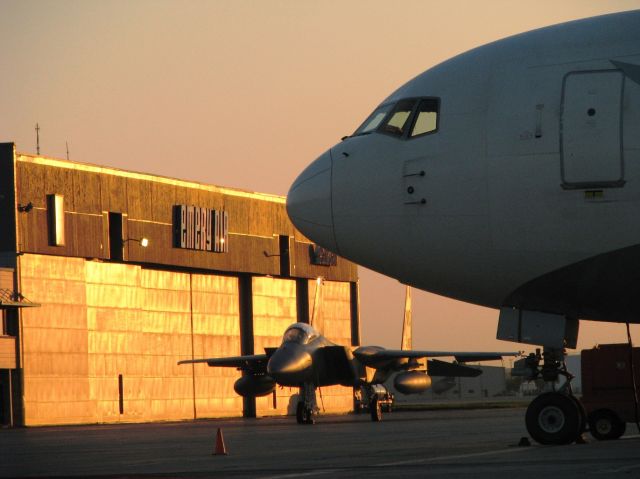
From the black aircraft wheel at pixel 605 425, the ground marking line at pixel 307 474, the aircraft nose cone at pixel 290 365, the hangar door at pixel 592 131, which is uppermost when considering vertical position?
the hangar door at pixel 592 131

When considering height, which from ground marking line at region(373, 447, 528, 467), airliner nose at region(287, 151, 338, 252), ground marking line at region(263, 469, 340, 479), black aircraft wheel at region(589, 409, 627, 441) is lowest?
black aircraft wheel at region(589, 409, 627, 441)

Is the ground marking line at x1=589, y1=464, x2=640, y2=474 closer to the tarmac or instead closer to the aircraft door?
the tarmac

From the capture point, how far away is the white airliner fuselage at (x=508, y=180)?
49.2 feet

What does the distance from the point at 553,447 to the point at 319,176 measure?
4.58 meters

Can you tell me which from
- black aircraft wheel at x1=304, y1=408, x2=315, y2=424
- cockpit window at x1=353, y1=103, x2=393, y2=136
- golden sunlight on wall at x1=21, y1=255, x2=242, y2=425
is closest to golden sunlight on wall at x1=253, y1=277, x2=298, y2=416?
golden sunlight on wall at x1=21, y1=255, x2=242, y2=425

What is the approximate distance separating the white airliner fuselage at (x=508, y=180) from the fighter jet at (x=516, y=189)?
17 millimetres

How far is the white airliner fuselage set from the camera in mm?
15008

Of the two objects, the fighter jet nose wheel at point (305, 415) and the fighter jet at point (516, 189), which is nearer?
the fighter jet at point (516, 189)

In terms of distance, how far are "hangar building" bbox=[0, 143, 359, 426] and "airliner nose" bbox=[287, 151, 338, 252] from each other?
37.3m

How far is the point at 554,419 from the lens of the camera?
16797mm

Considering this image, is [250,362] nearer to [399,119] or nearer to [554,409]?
[554,409]

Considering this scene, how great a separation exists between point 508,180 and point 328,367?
32346mm

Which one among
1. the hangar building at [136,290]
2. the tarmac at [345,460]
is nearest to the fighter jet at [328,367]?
the hangar building at [136,290]

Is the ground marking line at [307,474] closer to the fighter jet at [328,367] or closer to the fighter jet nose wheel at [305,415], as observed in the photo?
the fighter jet at [328,367]
